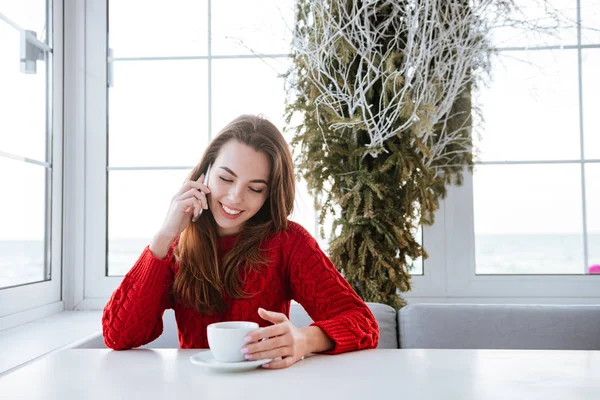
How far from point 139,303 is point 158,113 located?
4.75 ft

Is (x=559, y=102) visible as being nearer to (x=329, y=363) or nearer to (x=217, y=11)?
(x=217, y=11)

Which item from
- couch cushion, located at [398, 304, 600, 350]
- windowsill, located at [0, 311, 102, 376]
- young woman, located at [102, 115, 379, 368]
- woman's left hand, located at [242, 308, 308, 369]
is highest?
young woman, located at [102, 115, 379, 368]

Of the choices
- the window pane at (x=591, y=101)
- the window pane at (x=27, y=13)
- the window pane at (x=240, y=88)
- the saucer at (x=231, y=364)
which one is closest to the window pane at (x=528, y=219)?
the window pane at (x=591, y=101)

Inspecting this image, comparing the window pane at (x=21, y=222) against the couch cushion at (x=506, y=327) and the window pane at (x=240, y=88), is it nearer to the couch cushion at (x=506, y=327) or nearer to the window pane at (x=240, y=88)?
the window pane at (x=240, y=88)

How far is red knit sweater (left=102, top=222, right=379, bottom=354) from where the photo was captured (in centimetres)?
123

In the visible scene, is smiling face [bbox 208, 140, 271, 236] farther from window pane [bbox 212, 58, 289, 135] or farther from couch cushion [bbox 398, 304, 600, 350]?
window pane [bbox 212, 58, 289, 135]

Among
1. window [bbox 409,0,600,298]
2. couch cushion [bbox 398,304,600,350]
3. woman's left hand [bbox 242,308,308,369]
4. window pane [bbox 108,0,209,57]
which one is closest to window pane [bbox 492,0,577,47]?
window [bbox 409,0,600,298]

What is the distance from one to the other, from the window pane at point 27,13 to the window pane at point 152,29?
302 millimetres

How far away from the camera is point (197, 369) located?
3.04ft

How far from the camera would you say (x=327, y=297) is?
1.33 metres

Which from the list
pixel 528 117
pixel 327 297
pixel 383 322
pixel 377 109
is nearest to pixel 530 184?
pixel 528 117

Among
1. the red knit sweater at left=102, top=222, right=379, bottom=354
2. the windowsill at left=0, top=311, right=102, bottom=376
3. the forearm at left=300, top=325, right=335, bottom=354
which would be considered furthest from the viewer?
the windowsill at left=0, top=311, right=102, bottom=376

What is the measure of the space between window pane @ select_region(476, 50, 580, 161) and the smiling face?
4.56ft

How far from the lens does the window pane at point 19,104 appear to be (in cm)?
199
